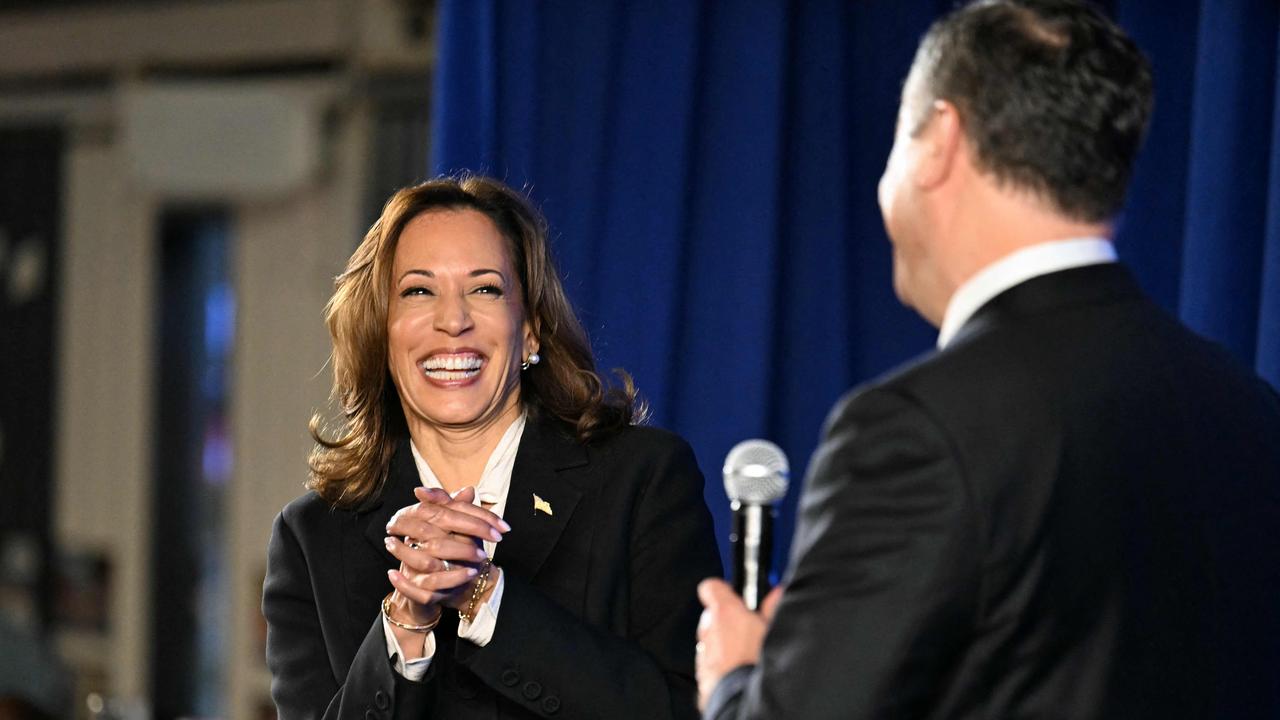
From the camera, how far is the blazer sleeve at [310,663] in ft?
5.71

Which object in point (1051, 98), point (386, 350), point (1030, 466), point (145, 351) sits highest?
point (1051, 98)

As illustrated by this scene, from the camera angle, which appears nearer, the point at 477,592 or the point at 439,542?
the point at 439,542

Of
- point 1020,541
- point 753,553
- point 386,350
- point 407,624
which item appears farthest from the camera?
point 386,350

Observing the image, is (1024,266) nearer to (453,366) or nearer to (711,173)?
(453,366)

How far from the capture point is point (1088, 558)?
1104 mm

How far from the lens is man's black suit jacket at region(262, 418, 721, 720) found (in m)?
1.76

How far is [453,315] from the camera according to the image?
1968mm

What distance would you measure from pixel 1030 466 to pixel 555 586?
0.94m

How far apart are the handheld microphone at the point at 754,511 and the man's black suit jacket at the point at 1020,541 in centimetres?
29

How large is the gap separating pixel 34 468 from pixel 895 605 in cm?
553

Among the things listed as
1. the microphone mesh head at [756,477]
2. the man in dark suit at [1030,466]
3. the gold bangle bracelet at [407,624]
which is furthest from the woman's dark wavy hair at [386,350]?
the man in dark suit at [1030,466]

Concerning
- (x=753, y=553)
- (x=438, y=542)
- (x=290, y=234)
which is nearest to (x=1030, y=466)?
Answer: (x=753, y=553)

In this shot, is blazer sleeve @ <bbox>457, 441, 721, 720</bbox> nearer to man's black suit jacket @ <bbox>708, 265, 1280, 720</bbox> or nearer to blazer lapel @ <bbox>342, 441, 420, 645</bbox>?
blazer lapel @ <bbox>342, 441, 420, 645</bbox>

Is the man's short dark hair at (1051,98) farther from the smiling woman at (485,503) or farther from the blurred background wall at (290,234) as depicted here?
the blurred background wall at (290,234)
